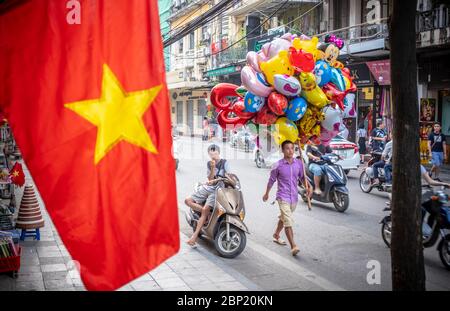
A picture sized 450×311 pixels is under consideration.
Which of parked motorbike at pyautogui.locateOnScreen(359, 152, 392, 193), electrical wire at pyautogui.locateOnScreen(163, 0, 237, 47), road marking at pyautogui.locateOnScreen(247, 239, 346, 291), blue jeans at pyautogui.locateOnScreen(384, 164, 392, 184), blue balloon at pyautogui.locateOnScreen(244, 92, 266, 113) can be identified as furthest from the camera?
electrical wire at pyautogui.locateOnScreen(163, 0, 237, 47)

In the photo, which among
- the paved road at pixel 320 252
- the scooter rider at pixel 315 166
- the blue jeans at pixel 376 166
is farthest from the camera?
the blue jeans at pixel 376 166

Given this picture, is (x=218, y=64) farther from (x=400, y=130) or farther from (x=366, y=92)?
(x=400, y=130)

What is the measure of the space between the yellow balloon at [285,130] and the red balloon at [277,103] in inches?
7.0

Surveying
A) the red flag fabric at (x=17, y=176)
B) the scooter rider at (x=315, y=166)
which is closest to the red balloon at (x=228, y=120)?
the scooter rider at (x=315, y=166)

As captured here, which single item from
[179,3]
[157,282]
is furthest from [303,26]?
[157,282]

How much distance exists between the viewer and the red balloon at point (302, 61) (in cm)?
660

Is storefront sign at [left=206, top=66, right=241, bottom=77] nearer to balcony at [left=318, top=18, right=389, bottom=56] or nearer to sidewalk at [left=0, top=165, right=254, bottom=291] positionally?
balcony at [left=318, top=18, right=389, bottom=56]

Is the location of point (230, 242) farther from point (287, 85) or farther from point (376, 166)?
point (376, 166)

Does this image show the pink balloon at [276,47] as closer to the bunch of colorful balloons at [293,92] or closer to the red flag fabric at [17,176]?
the bunch of colorful balloons at [293,92]

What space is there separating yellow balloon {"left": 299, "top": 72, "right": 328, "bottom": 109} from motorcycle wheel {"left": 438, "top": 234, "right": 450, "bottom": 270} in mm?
2442

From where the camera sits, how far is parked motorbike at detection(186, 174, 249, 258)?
7.05 m

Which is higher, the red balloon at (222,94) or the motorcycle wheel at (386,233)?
the red balloon at (222,94)

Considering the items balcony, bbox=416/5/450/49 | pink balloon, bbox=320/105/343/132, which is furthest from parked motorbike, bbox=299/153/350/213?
balcony, bbox=416/5/450/49

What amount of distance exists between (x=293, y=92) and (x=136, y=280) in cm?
309
